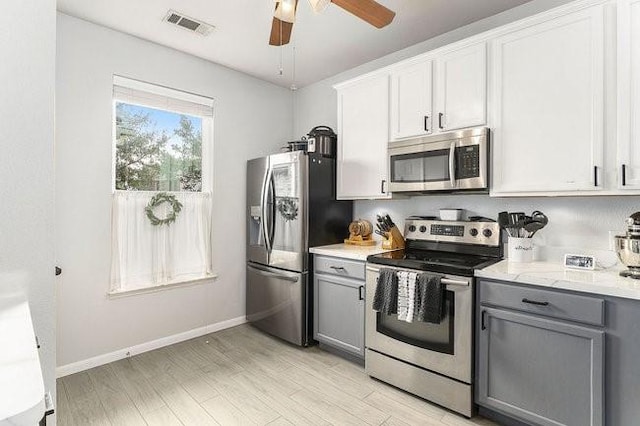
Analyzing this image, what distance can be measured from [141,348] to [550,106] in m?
3.59

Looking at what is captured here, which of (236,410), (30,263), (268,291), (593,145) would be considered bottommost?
(236,410)

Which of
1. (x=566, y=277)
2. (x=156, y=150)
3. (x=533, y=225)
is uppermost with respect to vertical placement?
(x=156, y=150)

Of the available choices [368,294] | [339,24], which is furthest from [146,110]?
[368,294]

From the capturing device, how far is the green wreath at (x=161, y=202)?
296 centimetres

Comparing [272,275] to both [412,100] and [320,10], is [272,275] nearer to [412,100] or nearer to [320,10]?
[412,100]

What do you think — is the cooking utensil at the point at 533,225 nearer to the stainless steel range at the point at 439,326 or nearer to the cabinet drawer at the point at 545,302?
the stainless steel range at the point at 439,326

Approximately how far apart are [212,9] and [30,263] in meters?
2.14

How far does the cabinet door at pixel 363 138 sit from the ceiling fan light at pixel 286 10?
4.11ft

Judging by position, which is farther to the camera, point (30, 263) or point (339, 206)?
point (339, 206)

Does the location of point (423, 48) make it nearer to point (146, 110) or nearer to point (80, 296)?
point (146, 110)

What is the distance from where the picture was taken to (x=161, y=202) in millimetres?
3033

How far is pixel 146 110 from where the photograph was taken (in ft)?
9.95

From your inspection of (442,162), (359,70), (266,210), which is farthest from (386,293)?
(359,70)

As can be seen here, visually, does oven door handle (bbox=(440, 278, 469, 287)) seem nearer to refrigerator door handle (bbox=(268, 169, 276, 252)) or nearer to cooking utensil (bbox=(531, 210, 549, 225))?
cooking utensil (bbox=(531, 210, 549, 225))
